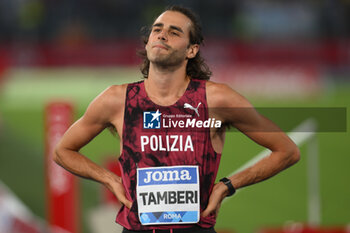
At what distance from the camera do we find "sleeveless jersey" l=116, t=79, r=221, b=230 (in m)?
3.95

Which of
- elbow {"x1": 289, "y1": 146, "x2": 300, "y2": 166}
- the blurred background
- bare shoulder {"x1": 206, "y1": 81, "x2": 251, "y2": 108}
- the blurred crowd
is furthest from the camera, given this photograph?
the blurred crowd

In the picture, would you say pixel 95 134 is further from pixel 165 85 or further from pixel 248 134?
pixel 248 134

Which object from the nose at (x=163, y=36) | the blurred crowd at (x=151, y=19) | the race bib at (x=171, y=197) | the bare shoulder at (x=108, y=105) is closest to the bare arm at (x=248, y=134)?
the race bib at (x=171, y=197)

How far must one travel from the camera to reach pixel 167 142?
398cm

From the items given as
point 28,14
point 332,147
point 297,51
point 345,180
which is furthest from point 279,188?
point 28,14

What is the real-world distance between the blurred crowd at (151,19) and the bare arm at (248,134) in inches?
654

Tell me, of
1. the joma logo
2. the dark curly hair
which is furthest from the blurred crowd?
the joma logo

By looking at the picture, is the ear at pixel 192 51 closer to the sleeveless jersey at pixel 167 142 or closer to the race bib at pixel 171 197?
the sleeveless jersey at pixel 167 142

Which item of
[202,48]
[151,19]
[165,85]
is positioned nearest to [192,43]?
[165,85]

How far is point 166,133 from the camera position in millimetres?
4004

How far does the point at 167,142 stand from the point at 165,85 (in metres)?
0.34

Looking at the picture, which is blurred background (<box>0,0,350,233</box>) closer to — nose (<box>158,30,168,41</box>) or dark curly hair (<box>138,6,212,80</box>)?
dark curly hair (<box>138,6,212,80</box>)

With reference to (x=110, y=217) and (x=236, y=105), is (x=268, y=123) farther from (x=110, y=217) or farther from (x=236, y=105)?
(x=110, y=217)

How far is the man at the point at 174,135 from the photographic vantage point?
3.91m
